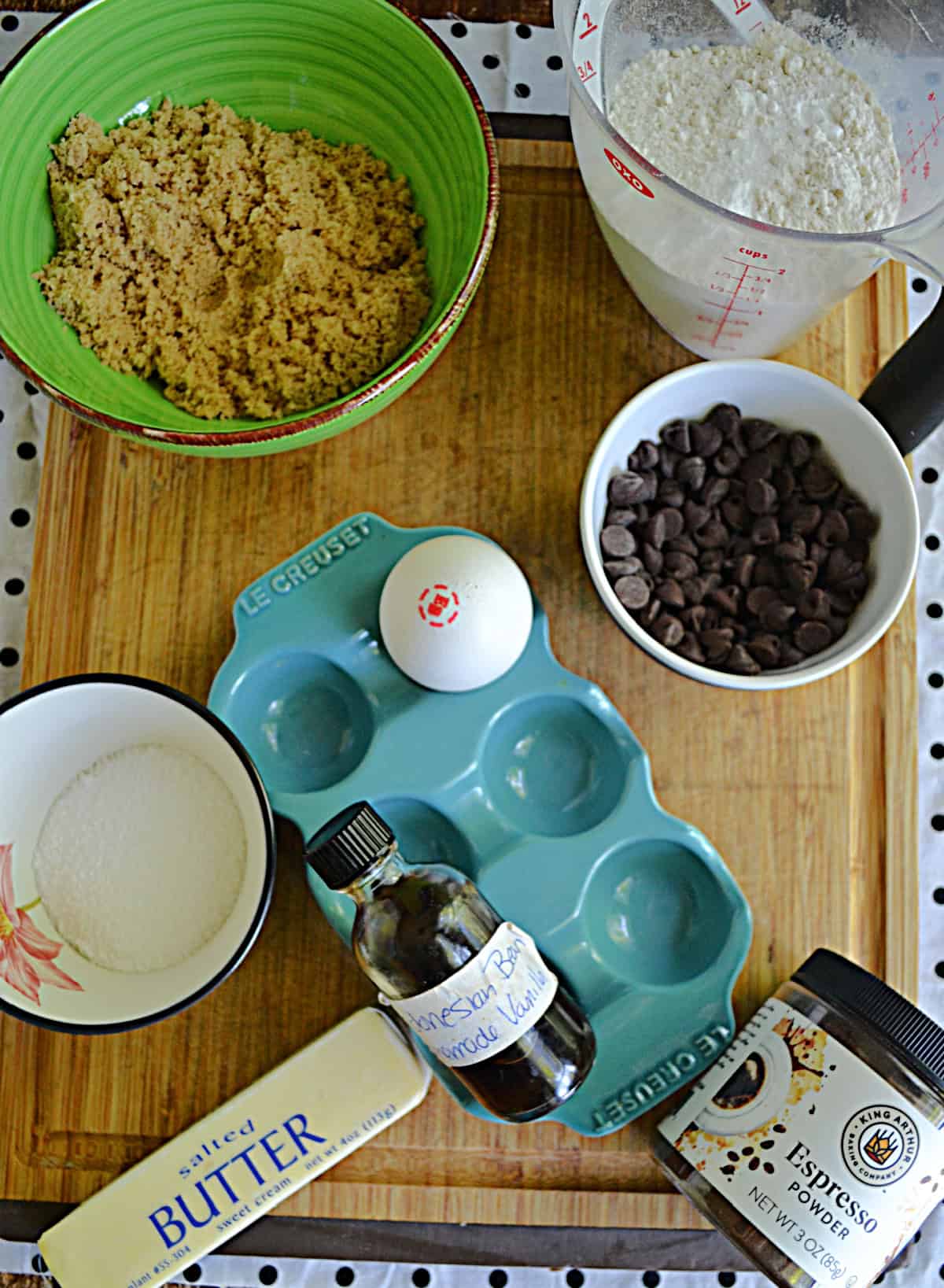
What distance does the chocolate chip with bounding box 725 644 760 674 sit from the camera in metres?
0.78

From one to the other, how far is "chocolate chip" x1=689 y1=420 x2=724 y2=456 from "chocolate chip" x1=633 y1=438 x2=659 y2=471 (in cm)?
3

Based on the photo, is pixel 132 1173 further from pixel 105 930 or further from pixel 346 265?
pixel 346 265

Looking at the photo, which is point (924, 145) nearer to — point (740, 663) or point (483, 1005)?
point (740, 663)

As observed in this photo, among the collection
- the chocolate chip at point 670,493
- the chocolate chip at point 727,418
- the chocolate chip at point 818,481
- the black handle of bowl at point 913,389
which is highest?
the black handle of bowl at point 913,389

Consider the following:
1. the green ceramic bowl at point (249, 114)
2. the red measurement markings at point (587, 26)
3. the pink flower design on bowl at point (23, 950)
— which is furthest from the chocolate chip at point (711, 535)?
the pink flower design on bowl at point (23, 950)

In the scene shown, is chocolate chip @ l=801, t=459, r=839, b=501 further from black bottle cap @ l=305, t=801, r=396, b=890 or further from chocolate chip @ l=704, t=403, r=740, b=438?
black bottle cap @ l=305, t=801, r=396, b=890

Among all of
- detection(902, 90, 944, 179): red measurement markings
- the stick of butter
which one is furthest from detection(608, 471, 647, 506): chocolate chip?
the stick of butter

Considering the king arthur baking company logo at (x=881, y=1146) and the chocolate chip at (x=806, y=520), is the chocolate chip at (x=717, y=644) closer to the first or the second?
the chocolate chip at (x=806, y=520)

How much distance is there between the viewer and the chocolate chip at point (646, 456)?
82 cm

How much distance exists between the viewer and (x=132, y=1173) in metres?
0.77

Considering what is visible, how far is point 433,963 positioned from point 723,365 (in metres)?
0.44

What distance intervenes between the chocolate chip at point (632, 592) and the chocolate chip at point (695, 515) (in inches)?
2.5

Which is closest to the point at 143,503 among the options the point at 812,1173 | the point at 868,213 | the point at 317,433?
the point at 317,433

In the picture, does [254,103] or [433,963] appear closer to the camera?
[433,963]
